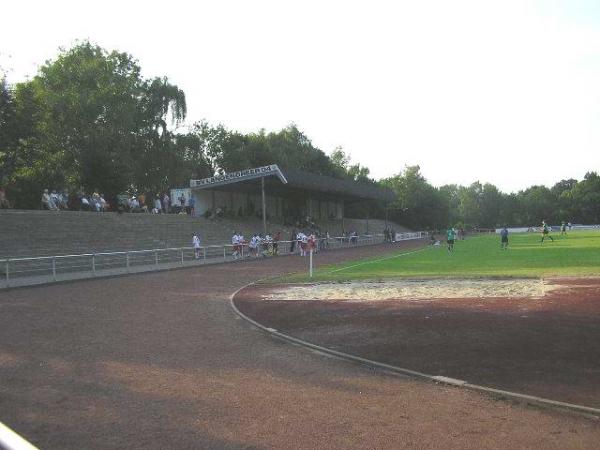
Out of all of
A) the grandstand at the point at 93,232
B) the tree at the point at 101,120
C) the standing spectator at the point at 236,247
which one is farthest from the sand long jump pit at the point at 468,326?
the tree at the point at 101,120

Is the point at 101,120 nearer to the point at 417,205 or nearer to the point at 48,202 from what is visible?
the point at 48,202

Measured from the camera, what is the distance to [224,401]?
20.0 feet

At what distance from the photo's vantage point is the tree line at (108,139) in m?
36.9

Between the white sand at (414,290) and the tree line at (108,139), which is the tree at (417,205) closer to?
the tree line at (108,139)

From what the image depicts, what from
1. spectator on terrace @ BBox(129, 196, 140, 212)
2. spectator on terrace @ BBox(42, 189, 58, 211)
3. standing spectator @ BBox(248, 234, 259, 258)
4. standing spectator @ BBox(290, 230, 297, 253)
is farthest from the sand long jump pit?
spectator on terrace @ BBox(129, 196, 140, 212)

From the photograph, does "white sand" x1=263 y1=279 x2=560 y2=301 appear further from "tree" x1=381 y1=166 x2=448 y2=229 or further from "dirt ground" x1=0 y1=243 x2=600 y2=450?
"tree" x1=381 y1=166 x2=448 y2=229

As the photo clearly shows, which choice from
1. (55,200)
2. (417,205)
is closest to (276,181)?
(55,200)

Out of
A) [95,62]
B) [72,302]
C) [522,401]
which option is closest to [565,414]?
[522,401]

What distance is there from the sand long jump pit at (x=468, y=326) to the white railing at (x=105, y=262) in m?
9.02

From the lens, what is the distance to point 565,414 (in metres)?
5.30

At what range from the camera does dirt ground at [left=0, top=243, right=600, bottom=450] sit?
492 cm

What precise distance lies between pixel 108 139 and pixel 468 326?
44.3 metres

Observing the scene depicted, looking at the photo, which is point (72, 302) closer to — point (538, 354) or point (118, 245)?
point (538, 354)

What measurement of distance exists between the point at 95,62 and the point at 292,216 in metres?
24.7
